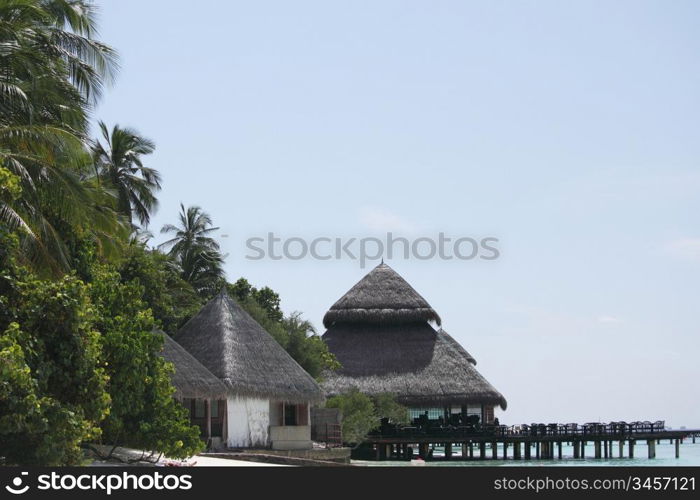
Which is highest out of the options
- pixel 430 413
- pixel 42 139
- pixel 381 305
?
pixel 42 139

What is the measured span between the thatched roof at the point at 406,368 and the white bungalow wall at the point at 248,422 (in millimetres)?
11602

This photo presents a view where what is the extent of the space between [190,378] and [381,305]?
67.4 ft

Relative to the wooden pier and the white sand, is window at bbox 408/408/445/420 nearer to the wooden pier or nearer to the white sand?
the wooden pier

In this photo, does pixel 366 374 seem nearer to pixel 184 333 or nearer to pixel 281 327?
pixel 281 327

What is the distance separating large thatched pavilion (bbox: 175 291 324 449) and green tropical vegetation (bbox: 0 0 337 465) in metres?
6.71

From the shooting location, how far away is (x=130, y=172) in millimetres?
40188

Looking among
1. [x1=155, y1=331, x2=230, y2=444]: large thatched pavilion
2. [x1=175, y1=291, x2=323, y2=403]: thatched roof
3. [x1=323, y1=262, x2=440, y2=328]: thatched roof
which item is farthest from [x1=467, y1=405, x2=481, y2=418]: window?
[x1=155, y1=331, x2=230, y2=444]: large thatched pavilion

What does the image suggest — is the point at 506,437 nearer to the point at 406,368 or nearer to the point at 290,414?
the point at 406,368

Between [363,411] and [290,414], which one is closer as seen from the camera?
[290,414]

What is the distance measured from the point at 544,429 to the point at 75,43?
91.3ft

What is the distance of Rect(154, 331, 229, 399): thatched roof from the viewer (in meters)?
28.9

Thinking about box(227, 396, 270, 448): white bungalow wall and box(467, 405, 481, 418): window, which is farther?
box(467, 405, 481, 418): window

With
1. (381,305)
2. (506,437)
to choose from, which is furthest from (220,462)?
(381,305)
